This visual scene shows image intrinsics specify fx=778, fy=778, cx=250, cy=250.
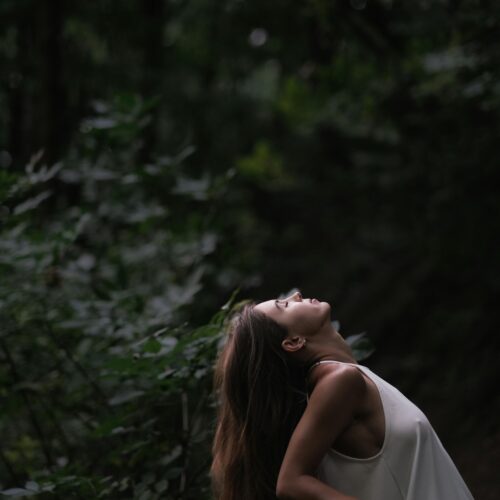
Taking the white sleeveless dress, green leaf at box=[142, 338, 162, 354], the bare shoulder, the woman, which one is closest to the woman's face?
the woman

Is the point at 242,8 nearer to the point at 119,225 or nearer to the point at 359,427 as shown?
the point at 119,225

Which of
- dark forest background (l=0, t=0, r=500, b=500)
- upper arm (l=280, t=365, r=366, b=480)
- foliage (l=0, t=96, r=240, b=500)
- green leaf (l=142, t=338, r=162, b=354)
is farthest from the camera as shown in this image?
dark forest background (l=0, t=0, r=500, b=500)

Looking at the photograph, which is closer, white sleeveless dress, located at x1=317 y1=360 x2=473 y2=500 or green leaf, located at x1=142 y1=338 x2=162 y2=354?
white sleeveless dress, located at x1=317 y1=360 x2=473 y2=500

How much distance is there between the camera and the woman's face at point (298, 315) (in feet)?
7.91

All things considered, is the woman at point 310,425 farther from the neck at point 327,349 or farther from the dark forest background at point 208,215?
the dark forest background at point 208,215

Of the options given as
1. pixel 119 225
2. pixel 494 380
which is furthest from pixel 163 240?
pixel 494 380

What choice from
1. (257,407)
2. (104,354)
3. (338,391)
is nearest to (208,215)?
(104,354)

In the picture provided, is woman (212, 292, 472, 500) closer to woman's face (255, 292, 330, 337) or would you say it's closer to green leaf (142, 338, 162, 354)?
woman's face (255, 292, 330, 337)

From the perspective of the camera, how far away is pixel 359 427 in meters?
2.21

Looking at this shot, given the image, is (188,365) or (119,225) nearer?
(188,365)

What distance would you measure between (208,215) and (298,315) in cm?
275

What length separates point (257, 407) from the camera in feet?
7.72

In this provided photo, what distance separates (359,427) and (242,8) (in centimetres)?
836

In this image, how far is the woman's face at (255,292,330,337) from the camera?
2.41 meters
